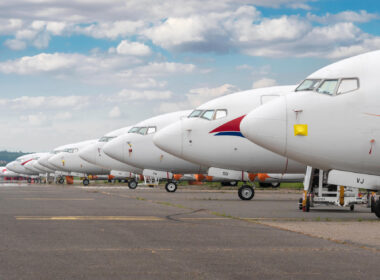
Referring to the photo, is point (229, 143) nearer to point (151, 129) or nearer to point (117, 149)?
point (151, 129)

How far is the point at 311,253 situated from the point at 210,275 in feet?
9.49

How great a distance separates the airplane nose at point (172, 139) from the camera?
107ft

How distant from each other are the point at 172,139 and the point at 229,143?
358 centimetres

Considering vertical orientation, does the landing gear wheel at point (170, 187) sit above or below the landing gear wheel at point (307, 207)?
above

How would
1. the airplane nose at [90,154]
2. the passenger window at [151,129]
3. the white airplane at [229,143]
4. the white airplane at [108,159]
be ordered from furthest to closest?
1. the airplane nose at [90,154]
2. the white airplane at [108,159]
3. the passenger window at [151,129]
4. the white airplane at [229,143]

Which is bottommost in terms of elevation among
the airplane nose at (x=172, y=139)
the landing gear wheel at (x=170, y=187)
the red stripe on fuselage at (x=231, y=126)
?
the landing gear wheel at (x=170, y=187)

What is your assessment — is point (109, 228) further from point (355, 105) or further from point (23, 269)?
point (355, 105)

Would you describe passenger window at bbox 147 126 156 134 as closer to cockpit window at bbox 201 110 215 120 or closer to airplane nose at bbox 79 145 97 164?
cockpit window at bbox 201 110 215 120

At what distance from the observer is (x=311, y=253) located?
11109mm

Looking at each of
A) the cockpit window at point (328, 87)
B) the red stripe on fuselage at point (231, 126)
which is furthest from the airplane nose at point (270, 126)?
the red stripe on fuselage at point (231, 126)

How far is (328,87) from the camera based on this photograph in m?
19.4

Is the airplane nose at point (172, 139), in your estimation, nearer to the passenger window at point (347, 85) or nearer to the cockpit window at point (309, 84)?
the cockpit window at point (309, 84)

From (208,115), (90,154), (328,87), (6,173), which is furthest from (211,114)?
(6,173)

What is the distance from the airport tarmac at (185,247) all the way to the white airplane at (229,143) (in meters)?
11.1
